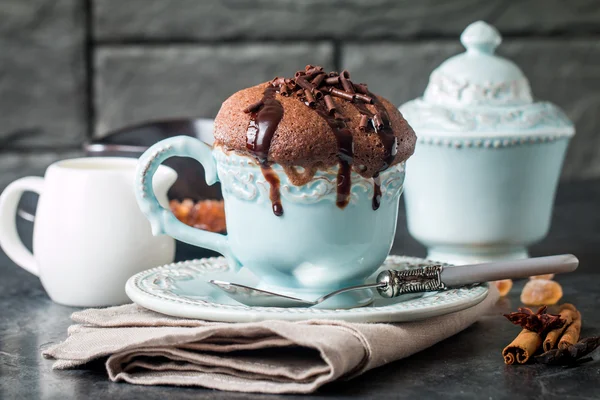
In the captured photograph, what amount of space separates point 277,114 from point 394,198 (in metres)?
0.14

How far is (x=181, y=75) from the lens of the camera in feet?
7.52

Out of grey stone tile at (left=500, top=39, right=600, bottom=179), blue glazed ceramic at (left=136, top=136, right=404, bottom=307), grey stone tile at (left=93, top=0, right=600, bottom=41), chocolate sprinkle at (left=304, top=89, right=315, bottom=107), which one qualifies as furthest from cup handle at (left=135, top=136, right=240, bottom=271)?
grey stone tile at (left=500, top=39, right=600, bottom=179)

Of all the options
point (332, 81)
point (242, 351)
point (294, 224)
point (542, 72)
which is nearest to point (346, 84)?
point (332, 81)

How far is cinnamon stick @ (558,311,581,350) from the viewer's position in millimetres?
772

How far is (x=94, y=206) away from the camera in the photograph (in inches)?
37.5

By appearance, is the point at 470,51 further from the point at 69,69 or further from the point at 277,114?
the point at 69,69

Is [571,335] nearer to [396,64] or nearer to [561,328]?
[561,328]

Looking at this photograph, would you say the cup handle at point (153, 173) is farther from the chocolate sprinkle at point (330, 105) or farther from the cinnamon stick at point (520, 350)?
the cinnamon stick at point (520, 350)

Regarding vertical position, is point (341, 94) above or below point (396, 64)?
above

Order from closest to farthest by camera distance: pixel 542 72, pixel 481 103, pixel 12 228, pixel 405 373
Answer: pixel 405 373 < pixel 12 228 < pixel 481 103 < pixel 542 72

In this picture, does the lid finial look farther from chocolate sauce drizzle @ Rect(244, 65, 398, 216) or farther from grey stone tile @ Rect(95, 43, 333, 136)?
grey stone tile @ Rect(95, 43, 333, 136)

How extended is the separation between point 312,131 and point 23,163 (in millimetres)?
1645

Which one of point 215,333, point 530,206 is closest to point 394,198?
point 215,333

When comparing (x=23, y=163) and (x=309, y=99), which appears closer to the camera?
(x=309, y=99)
